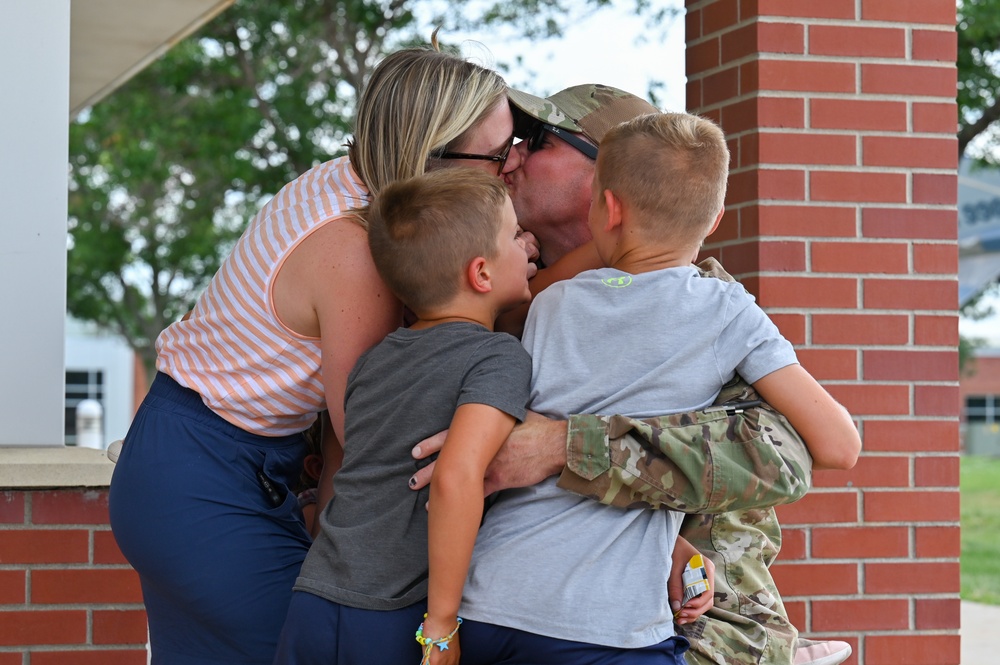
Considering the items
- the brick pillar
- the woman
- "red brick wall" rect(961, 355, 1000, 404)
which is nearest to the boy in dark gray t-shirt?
the woman

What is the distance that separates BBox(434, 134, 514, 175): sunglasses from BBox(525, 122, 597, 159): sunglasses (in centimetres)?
9

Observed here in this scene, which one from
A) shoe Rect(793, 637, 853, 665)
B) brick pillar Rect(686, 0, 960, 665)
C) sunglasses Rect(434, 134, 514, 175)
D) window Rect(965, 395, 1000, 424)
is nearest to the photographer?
sunglasses Rect(434, 134, 514, 175)

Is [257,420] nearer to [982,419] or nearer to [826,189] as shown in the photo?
[826,189]

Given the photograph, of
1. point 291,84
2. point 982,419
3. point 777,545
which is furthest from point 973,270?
point 982,419

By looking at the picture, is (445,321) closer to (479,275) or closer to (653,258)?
(479,275)

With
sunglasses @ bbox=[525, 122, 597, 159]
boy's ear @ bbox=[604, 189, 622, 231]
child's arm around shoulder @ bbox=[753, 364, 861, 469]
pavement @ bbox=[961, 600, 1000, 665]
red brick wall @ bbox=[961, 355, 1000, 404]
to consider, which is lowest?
pavement @ bbox=[961, 600, 1000, 665]

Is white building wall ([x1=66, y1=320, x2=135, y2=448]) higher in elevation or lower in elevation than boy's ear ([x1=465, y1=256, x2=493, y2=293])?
lower

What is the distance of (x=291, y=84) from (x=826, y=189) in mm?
10130

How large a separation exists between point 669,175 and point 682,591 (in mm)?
703

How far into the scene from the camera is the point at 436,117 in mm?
2148

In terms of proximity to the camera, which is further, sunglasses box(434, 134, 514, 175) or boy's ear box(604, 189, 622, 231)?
sunglasses box(434, 134, 514, 175)

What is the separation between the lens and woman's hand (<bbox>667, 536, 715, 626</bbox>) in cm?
195

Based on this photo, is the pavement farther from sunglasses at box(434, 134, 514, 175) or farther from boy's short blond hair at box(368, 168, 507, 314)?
boy's short blond hair at box(368, 168, 507, 314)

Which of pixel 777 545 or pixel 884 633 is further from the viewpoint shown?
pixel 884 633
